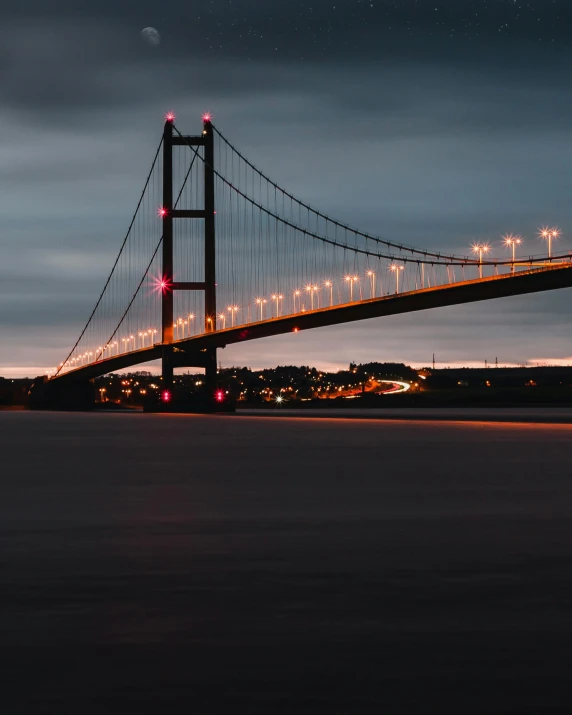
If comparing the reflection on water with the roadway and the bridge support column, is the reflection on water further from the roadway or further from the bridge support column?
the bridge support column

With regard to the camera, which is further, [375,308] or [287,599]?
[375,308]

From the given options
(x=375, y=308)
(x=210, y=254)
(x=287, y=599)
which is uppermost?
(x=210, y=254)

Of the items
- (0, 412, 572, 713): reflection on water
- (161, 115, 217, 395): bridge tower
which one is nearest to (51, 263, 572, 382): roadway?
(161, 115, 217, 395): bridge tower

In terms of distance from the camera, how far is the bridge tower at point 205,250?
92.9 meters

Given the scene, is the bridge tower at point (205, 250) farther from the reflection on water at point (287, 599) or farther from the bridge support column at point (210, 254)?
the reflection on water at point (287, 599)

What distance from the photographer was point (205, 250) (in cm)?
9575

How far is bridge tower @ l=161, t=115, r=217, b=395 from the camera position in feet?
305

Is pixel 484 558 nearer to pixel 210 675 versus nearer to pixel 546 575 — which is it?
pixel 546 575

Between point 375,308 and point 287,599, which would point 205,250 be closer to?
point 375,308

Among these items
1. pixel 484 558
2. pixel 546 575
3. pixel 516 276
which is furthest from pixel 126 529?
pixel 516 276

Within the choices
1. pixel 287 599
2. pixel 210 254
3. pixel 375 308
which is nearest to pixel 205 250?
pixel 210 254

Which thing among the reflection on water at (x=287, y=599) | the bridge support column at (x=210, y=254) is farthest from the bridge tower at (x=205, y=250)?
the reflection on water at (x=287, y=599)

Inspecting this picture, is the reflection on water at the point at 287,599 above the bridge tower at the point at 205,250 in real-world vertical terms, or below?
below

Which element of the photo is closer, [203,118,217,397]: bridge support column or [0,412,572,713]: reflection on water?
[0,412,572,713]: reflection on water
